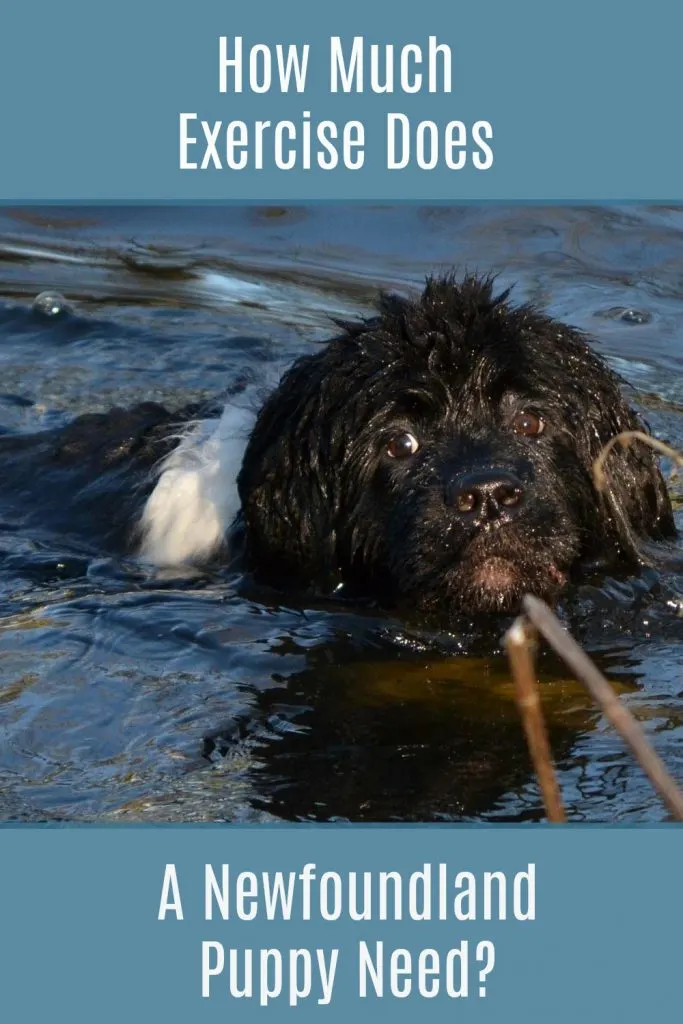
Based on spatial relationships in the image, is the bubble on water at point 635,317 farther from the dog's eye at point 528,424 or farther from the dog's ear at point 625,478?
the dog's eye at point 528,424

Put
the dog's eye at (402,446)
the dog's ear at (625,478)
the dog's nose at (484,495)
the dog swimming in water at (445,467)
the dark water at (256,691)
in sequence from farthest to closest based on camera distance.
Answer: the dog's ear at (625,478) → the dog's eye at (402,446) → the dog swimming in water at (445,467) → the dog's nose at (484,495) → the dark water at (256,691)

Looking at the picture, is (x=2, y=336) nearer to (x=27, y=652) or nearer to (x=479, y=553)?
(x=27, y=652)

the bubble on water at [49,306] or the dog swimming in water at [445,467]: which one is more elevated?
the bubble on water at [49,306]

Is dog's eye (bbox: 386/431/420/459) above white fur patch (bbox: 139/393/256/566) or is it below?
above

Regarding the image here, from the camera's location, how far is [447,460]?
5.28 m

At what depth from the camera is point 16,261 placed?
1049cm

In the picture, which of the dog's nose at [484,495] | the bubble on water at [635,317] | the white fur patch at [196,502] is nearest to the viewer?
the dog's nose at [484,495]

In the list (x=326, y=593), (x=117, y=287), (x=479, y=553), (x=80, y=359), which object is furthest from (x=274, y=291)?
(x=479, y=553)

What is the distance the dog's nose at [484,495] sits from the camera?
509 cm

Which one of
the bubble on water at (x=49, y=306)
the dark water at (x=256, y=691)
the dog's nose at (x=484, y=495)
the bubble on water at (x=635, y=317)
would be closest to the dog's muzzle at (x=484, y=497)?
the dog's nose at (x=484, y=495)

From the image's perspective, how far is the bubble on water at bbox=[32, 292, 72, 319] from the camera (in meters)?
9.33

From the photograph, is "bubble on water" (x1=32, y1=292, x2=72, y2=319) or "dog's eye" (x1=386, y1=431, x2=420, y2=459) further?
"bubble on water" (x1=32, y1=292, x2=72, y2=319)

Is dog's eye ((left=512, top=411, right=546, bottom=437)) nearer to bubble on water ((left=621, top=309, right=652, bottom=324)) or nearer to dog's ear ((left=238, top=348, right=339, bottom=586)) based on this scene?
dog's ear ((left=238, top=348, right=339, bottom=586))

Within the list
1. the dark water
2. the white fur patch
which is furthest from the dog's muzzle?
the white fur patch
